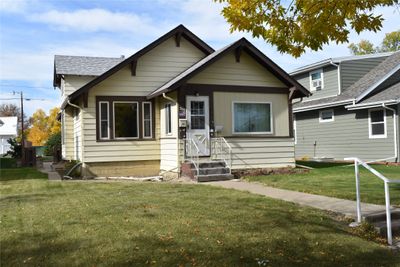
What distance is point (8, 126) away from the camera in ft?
190

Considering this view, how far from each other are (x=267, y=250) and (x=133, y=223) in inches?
87.1

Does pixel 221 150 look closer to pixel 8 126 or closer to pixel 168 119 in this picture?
pixel 168 119

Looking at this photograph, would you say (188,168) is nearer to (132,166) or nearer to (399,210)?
(132,166)

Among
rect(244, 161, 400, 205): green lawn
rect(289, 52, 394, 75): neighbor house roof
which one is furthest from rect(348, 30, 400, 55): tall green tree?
rect(244, 161, 400, 205): green lawn

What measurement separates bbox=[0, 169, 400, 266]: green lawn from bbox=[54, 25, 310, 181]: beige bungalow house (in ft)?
20.2

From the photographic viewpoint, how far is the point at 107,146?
1617 centimetres

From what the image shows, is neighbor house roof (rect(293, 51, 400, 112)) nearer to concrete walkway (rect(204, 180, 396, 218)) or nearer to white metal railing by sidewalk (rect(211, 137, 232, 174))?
white metal railing by sidewalk (rect(211, 137, 232, 174))

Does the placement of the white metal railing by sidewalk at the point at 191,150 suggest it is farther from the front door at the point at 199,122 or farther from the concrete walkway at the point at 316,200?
the concrete walkway at the point at 316,200

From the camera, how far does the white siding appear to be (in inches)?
615

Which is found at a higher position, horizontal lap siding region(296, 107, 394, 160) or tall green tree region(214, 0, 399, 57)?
tall green tree region(214, 0, 399, 57)

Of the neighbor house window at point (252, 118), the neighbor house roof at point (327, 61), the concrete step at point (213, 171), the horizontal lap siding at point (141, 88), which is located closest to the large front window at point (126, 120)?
the horizontal lap siding at point (141, 88)

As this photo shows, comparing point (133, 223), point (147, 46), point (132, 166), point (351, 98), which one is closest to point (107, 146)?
point (132, 166)

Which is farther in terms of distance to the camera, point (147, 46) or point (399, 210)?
point (147, 46)

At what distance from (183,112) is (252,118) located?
2.78 m
